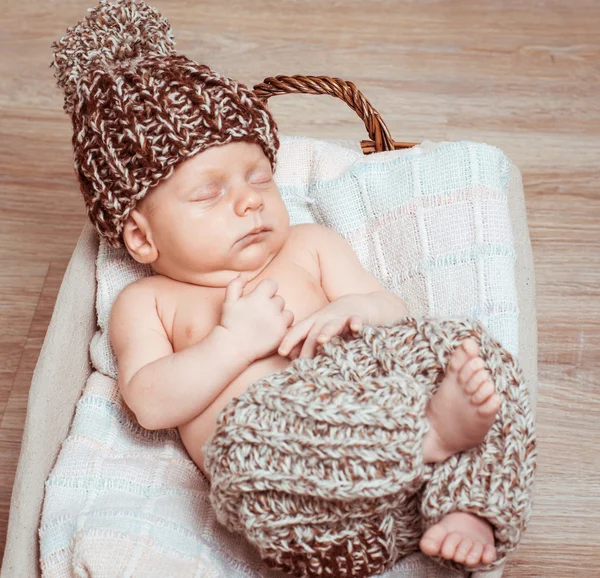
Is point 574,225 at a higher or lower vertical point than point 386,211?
lower

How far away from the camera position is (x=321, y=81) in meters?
1.33

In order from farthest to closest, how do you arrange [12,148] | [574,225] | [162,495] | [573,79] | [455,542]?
[573,79], [12,148], [574,225], [162,495], [455,542]

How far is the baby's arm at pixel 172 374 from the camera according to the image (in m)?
1.04

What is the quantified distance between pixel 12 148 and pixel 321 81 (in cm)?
90

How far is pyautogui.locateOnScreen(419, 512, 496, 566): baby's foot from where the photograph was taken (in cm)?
89

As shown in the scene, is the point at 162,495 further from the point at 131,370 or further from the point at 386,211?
the point at 386,211

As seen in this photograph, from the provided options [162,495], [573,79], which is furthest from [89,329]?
[573,79]

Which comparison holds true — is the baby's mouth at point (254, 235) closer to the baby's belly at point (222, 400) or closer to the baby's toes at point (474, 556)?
the baby's belly at point (222, 400)

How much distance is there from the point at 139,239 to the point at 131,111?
7.5 inches

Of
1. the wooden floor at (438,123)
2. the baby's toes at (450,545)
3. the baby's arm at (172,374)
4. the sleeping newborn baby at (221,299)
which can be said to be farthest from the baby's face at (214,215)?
the wooden floor at (438,123)

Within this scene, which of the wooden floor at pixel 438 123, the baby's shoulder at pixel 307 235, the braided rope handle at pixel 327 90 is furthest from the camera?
the wooden floor at pixel 438 123

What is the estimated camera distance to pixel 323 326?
1.04 m

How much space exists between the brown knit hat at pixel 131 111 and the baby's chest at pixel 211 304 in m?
0.14

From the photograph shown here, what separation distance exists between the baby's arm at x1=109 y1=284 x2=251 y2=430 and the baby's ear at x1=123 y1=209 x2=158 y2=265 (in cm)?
11
